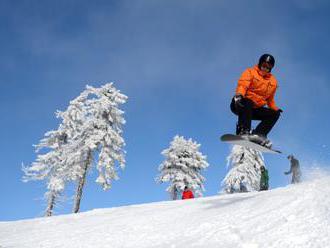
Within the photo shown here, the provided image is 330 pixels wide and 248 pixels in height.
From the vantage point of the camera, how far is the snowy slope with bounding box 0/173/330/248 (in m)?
4.38

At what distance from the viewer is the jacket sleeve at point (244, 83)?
7551mm

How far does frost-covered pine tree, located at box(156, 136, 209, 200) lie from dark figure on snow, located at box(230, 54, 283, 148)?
24.2m

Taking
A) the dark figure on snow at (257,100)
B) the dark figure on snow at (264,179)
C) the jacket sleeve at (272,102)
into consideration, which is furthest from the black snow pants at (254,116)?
the dark figure on snow at (264,179)

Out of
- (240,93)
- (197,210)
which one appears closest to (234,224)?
(197,210)

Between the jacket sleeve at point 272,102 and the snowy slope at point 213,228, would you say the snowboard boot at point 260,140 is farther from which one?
the snowy slope at point 213,228

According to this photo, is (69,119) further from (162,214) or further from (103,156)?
(162,214)

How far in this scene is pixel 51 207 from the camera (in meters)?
27.2

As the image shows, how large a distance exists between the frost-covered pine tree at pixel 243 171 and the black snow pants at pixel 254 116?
23503 millimetres

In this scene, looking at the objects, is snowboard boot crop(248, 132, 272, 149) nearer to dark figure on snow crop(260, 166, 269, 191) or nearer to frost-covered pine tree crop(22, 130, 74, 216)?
dark figure on snow crop(260, 166, 269, 191)

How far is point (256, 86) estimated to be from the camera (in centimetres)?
776

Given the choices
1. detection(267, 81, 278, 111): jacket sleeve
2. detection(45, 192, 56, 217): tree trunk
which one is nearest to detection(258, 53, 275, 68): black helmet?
detection(267, 81, 278, 111): jacket sleeve

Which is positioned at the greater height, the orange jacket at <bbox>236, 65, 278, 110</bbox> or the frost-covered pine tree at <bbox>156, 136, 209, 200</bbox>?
the frost-covered pine tree at <bbox>156, 136, 209, 200</bbox>

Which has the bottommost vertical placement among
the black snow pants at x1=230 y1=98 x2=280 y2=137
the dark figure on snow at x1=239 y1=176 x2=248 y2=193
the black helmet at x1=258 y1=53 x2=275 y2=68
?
the black snow pants at x1=230 y1=98 x2=280 y2=137

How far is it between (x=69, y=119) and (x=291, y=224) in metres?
25.5
